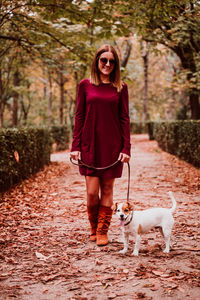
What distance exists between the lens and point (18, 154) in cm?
832

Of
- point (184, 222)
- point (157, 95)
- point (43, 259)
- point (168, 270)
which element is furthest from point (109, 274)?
point (157, 95)

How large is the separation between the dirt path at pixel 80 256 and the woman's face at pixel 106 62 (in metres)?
2.18

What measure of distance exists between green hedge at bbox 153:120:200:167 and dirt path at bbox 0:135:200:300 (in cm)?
381

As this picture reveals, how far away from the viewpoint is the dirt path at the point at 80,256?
295 centimetres

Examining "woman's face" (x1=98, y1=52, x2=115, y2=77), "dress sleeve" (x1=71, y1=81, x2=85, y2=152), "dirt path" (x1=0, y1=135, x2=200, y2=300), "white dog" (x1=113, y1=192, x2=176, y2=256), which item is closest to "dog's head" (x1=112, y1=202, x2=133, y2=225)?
"white dog" (x1=113, y1=192, x2=176, y2=256)

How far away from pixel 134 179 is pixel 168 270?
21.2ft

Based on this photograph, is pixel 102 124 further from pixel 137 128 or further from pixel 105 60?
pixel 137 128

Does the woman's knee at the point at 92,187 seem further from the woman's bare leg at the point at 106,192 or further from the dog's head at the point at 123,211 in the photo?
the dog's head at the point at 123,211

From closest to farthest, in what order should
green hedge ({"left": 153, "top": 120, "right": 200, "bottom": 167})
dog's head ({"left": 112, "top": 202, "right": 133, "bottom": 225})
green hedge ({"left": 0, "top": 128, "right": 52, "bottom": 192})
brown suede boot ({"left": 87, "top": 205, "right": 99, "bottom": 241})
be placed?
dog's head ({"left": 112, "top": 202, "right": 133, "bottom": 225}), brown suede boot ({"left": 87, "top": 205, "right": 99, "bottom": 241}), green hedge ({"left": 0, "top": 128, "right": 52, "bottom": 192}), green hedge ({"left": 153, "top": 120, "right": 200, "bottom": 167})

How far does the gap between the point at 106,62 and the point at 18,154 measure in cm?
498

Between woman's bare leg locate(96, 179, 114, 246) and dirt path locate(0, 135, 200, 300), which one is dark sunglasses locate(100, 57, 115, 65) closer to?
woman's bare leg locate(96, 179, 114, 246)

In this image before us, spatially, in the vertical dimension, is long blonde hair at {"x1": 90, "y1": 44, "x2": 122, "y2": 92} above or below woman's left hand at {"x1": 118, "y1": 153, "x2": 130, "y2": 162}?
above

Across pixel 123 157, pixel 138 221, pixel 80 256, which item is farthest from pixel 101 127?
pixel 80 256

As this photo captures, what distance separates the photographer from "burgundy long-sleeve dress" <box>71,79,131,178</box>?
3.94 meters
